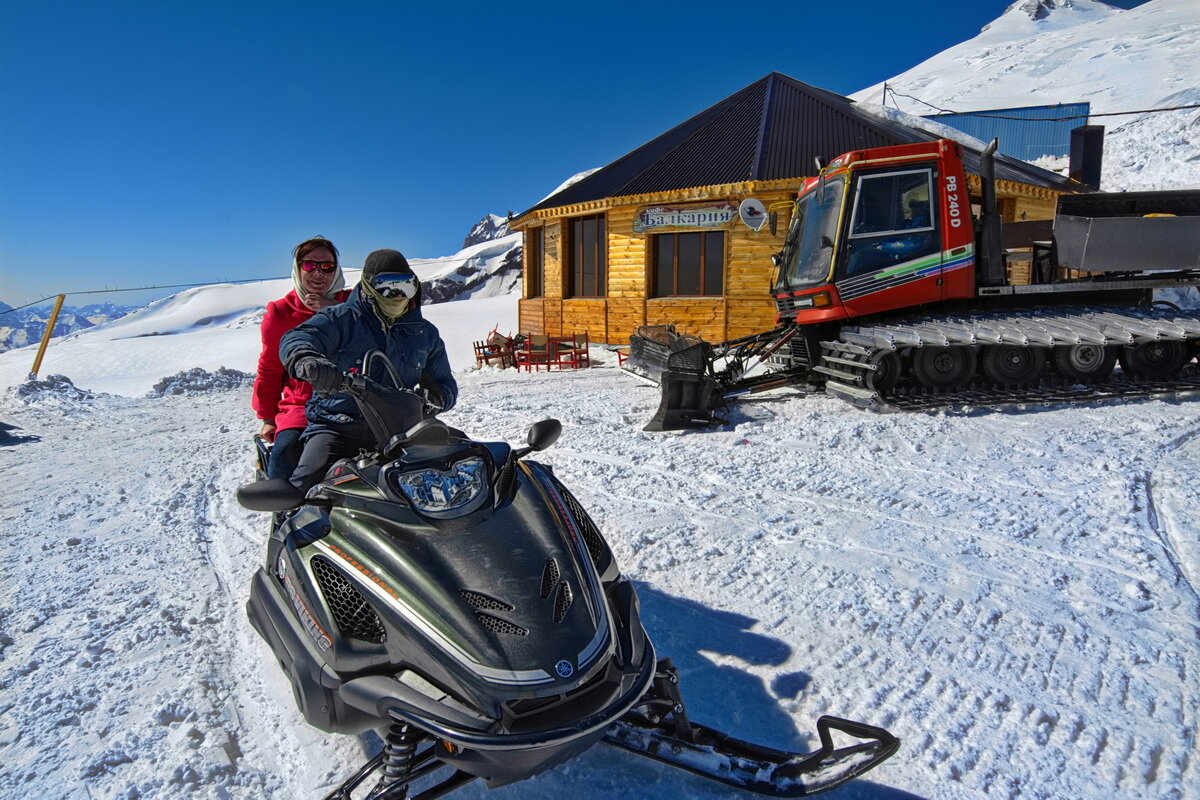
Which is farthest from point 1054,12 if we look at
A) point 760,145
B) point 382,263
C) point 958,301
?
point 382,263

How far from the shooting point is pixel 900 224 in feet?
24.5

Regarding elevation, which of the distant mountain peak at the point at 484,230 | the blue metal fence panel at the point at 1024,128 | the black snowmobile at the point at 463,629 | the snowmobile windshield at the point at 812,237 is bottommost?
the black snowmobile at the point at 463,629

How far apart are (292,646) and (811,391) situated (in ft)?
23.4

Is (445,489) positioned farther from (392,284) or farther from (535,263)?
(535,263)

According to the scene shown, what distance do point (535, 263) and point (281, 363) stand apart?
50.8 ft

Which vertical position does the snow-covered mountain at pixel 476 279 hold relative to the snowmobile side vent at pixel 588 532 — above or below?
above

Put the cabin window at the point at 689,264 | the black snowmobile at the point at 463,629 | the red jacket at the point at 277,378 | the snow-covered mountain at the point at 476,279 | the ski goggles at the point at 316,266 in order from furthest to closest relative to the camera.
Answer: the snow-covered mountain at the point at 476,279 < the cabin window at the point at 689,264 < the ski goggles at the point at 316,266 < the red jacket at the point at 277,378 < the black snowmobile at the point at 463,629

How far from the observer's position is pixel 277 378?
3.58 m

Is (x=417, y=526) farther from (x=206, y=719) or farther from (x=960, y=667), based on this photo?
(x=960, y=667)

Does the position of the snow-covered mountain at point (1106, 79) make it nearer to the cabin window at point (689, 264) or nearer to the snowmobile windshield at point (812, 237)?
the cabin window at point (689, 264)

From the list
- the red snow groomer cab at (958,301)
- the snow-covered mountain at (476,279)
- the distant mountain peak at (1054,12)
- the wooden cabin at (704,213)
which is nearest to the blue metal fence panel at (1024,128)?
the wooden cabin at (704,213)

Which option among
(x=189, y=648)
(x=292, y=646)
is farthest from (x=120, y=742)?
(x=292, y=646)

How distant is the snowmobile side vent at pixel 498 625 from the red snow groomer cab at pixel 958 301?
5.19 m

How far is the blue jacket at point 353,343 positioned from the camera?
2707 mm
